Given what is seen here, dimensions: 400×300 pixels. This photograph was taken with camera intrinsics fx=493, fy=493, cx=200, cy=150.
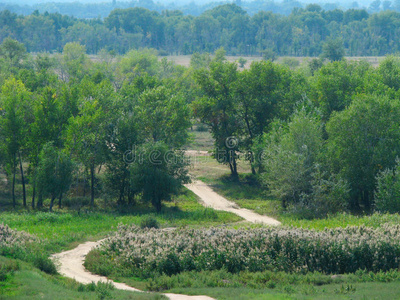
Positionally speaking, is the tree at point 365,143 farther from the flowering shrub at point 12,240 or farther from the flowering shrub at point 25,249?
the flowering shrub at point 12,240

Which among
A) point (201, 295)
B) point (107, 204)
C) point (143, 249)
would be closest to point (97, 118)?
point (107, 204)

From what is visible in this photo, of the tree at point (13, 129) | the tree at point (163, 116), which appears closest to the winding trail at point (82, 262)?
the tree at point (163, 116)

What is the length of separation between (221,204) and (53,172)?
17.4 m

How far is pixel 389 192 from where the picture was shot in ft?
137

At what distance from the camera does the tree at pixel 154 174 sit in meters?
45.4

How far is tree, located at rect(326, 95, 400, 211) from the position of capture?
152 feet

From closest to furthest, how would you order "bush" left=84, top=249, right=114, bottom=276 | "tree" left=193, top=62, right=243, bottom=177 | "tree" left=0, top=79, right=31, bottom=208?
"bush" left=84, top=249, right=114, bottom=276 → "tree" left=0, top=79, right=31, bottom=208 → "tree" left=193, top=62, right=243, bottom=177

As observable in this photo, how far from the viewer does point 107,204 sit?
4838cm

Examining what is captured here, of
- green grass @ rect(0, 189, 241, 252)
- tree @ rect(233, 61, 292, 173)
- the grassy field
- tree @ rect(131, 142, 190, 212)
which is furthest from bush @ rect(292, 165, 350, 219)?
tree @ rect(233, 61, 292, 173)

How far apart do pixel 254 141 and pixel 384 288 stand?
3449 centimetres

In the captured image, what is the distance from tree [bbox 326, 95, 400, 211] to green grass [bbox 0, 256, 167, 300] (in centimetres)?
2977

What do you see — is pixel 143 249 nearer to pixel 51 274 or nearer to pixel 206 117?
pixel 51 274

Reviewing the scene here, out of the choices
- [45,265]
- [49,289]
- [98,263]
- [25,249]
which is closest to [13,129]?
[25,249]

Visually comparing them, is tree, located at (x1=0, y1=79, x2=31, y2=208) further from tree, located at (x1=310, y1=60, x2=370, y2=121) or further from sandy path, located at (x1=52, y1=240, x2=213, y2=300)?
tree, located at (x1=310, y1=60, x2=370, y2=121)
